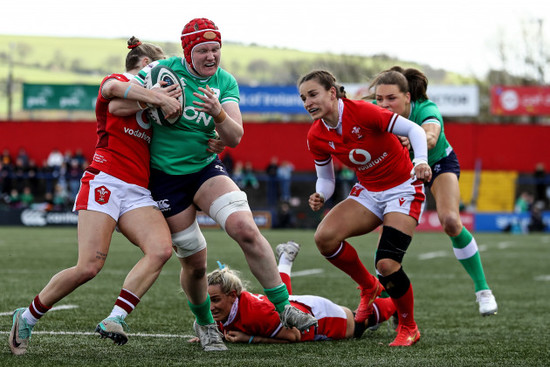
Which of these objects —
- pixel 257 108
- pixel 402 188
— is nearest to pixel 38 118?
pixel 257 108

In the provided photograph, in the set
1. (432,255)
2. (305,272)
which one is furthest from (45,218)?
Result: (305,272)

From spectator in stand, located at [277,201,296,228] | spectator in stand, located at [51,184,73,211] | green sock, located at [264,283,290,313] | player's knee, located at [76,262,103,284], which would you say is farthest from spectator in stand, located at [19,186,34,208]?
green sock, located at [264,283,290,313]

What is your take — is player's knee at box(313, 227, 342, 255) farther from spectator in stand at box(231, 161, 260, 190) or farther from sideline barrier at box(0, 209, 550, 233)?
spectator in stand at box(231, 161, 260, 190)

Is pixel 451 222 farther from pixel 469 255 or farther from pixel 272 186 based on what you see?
pixel 272 186

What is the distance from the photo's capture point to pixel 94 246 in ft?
15.8

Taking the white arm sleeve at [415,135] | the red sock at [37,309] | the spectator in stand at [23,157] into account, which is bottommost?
the spectator in stand at [23,157]

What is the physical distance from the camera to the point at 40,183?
92.0ft

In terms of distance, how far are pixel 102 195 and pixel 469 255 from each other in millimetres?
3407

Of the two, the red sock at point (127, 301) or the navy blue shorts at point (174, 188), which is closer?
the red sock at point (127, 301)

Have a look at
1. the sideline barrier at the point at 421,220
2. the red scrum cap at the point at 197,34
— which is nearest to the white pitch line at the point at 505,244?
the sideline barrier at the point at 421,220

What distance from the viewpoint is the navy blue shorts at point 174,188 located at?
5.10 meters

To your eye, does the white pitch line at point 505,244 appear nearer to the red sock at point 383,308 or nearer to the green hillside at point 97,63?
the red sock at point 383,308

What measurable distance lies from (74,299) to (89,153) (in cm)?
2513

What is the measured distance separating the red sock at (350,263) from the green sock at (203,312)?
1.04 m
